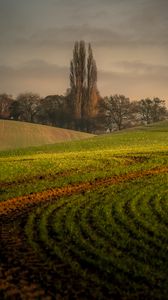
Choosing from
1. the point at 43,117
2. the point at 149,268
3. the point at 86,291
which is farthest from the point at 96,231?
the point at 43,117

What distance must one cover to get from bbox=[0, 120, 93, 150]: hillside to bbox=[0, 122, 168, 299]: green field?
6343 cm

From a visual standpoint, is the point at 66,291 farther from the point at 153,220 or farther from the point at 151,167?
the point at 151,167

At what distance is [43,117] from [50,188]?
385ft

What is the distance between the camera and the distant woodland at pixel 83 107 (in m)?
131

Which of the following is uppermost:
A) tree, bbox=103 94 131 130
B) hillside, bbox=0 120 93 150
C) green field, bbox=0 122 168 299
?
tree, bbox=103 94 131 130

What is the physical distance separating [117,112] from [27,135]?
165ft

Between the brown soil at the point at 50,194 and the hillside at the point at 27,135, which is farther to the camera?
the hillside at the point at 27,135

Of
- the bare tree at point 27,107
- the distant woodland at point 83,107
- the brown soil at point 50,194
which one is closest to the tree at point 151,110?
the distant woodland at point 83,107

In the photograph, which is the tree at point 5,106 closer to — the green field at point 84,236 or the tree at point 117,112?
the tree at point 117,112

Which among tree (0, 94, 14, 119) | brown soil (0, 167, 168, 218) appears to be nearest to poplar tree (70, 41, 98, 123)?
tree (0, 94, 14, 119)

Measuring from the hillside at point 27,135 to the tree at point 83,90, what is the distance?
18.0m

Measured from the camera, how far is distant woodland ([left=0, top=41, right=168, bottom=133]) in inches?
5143

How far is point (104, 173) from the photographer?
34.2 m

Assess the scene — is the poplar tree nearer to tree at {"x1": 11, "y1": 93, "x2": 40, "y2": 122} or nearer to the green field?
tree at {"x1": 11, "y1": 93, "x2": 40, "y2": 122}
